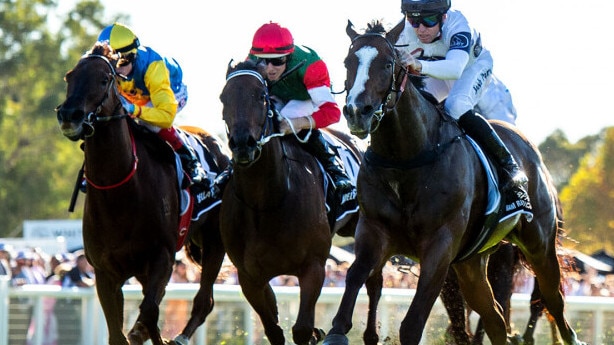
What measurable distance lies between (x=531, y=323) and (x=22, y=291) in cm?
428

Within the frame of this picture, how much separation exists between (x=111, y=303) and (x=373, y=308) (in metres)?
1.80

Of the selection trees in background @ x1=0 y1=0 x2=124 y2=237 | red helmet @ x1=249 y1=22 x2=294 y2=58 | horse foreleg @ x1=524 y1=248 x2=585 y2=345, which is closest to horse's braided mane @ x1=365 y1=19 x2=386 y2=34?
red helmet @ x1=249 y1=22 x2=294 y2=58

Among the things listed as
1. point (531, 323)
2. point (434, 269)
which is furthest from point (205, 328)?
point (434, 269)

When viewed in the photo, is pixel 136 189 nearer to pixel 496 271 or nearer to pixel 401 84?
pixel 401 84

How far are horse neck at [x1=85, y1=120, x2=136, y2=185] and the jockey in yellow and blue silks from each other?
0.55ft

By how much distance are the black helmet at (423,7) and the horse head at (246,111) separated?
1004 millimetres

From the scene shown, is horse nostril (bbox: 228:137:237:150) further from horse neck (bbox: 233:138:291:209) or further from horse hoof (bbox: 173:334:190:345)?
horse hoof (bbox: 173:334:190:345)

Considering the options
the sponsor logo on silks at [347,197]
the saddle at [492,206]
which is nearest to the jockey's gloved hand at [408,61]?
the saddle at [492,206]

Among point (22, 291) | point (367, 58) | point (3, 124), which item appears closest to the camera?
point (367, 58)

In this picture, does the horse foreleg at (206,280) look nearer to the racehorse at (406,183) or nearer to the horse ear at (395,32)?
the racehorse at (406,183)

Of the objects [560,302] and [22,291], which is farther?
[22,291]

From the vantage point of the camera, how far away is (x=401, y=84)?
678 centimetres

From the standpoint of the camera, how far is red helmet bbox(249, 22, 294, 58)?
786 cm

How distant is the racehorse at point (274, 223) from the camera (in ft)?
25.0
